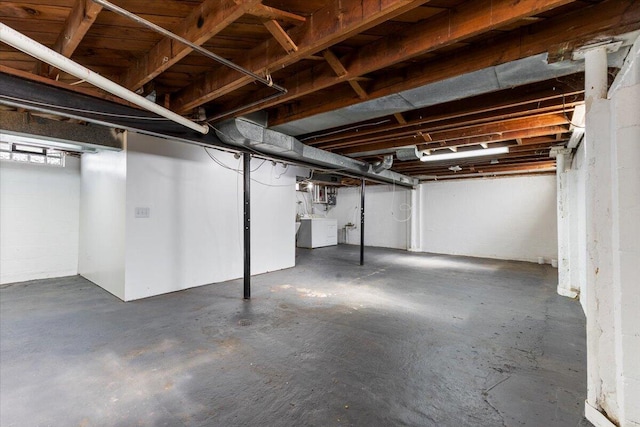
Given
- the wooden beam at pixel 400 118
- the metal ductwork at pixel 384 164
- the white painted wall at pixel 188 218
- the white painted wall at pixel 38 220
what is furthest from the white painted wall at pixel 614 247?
the white painted wall at pixel 38 220

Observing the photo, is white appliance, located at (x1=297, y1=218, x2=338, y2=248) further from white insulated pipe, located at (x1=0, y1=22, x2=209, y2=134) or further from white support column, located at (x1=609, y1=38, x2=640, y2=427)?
white support column, located at (x1=609, y1=38, x2=640, y2=427)

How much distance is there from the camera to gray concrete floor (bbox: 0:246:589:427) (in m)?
1.59

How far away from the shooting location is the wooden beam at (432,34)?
139cm

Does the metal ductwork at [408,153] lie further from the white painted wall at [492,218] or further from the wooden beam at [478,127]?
the white painted wall at [492,218]

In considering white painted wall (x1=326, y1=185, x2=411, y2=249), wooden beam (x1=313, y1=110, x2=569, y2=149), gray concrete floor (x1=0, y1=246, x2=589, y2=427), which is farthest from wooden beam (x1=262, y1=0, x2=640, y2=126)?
white painted wall (x1=326, y1=185, x2=411, y2=249)

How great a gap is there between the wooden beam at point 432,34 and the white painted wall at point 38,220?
5.10m

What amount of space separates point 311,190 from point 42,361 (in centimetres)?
829

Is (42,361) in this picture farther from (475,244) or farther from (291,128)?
(475,244)

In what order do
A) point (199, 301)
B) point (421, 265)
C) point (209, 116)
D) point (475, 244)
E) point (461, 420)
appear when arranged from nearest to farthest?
point (461, 420) < point (209, 116) < point (199, 301) < point (421, 265) < point (475, 244)

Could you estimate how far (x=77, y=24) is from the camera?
155cm

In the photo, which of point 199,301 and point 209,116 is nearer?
point 209,116

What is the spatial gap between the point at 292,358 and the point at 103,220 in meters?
3.70

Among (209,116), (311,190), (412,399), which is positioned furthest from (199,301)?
(311,190)

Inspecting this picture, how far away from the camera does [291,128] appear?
3.28 meters
